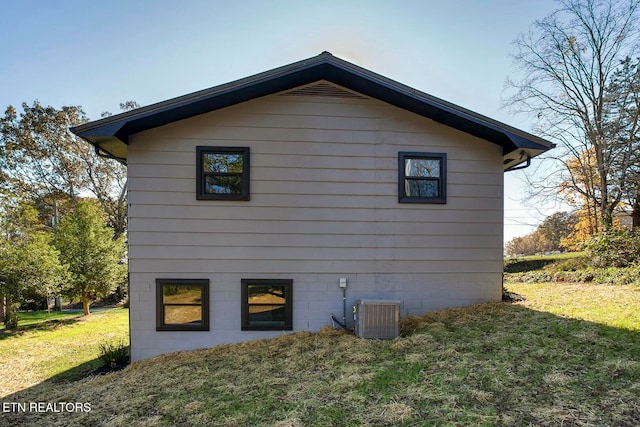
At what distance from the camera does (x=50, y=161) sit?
17.5 m

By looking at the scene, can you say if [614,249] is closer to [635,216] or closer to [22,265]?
[635,216]

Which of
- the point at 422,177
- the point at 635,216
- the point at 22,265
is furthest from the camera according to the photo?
the point at 635,216

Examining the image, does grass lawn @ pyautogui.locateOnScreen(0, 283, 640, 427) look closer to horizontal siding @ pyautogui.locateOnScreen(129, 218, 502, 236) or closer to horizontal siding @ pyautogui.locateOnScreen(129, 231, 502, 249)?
horizontal siding @ pyautogui.locateOnScreen(129, 231, 502, 249)

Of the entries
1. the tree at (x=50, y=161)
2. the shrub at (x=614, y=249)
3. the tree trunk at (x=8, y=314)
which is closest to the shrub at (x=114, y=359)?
the tree trunk at (x=8, y=314)

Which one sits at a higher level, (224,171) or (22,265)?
(224,171)

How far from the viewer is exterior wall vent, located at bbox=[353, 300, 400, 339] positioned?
500 cm

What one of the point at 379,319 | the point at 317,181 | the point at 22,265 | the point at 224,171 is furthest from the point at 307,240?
the point at 22,265

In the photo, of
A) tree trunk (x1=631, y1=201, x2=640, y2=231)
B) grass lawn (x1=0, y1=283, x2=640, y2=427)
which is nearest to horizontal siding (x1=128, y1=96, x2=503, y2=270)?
grass lawn (x1=0, y1=283, x2=640, y2=427)

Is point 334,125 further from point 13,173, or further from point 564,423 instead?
point 13,173

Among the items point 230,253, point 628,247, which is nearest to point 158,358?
point 230,253

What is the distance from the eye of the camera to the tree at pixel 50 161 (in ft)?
55.0

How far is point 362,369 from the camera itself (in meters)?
3.92

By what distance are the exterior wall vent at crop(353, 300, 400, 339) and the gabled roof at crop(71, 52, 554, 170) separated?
3.52 meters

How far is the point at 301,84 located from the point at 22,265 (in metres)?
10.3
